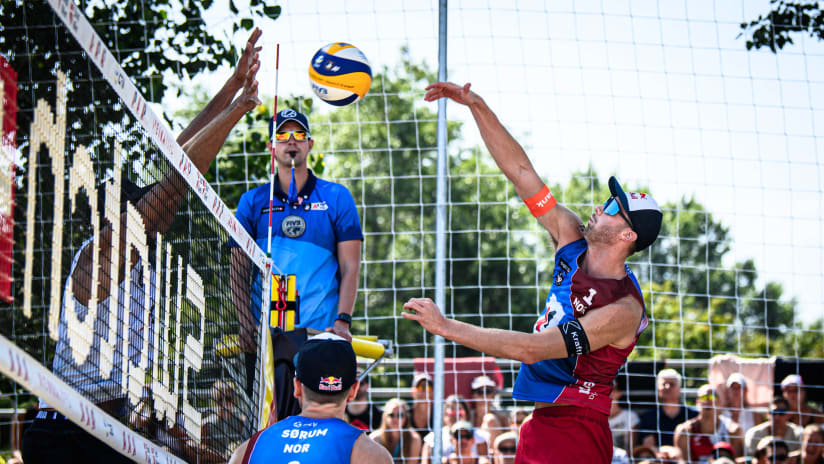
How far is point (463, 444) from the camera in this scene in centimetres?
725

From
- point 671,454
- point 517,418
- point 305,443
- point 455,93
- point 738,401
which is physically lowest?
point 671,454

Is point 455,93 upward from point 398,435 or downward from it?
upward

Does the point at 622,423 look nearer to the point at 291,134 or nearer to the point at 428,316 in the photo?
the point at 291,134

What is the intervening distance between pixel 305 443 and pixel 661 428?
5541mm

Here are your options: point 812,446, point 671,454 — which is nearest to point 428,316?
point 671,454

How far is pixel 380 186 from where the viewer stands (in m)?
33.0

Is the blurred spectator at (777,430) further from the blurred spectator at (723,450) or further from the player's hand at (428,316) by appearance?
the player's hand at (428,316)

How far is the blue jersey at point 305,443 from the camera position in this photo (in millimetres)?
3010

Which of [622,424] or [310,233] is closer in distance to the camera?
[310,233]

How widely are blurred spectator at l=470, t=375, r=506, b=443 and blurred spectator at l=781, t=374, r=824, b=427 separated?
263 cm

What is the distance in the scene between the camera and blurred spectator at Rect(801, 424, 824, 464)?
739 cm

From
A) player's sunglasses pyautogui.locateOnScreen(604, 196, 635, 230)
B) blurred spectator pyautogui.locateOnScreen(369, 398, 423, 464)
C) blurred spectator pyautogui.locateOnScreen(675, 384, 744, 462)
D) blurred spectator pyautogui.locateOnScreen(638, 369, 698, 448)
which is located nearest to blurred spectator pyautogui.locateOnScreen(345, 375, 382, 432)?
blurred spectator pyautogui.locateOnScreen(369, 398, 423, 464)

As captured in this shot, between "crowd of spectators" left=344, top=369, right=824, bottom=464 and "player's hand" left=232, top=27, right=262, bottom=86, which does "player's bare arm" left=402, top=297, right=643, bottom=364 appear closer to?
"player's hand" left=232, top=27, right=262, bottom=86

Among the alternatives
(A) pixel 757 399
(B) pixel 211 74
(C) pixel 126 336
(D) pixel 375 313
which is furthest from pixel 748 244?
(D) pixel 375 313
